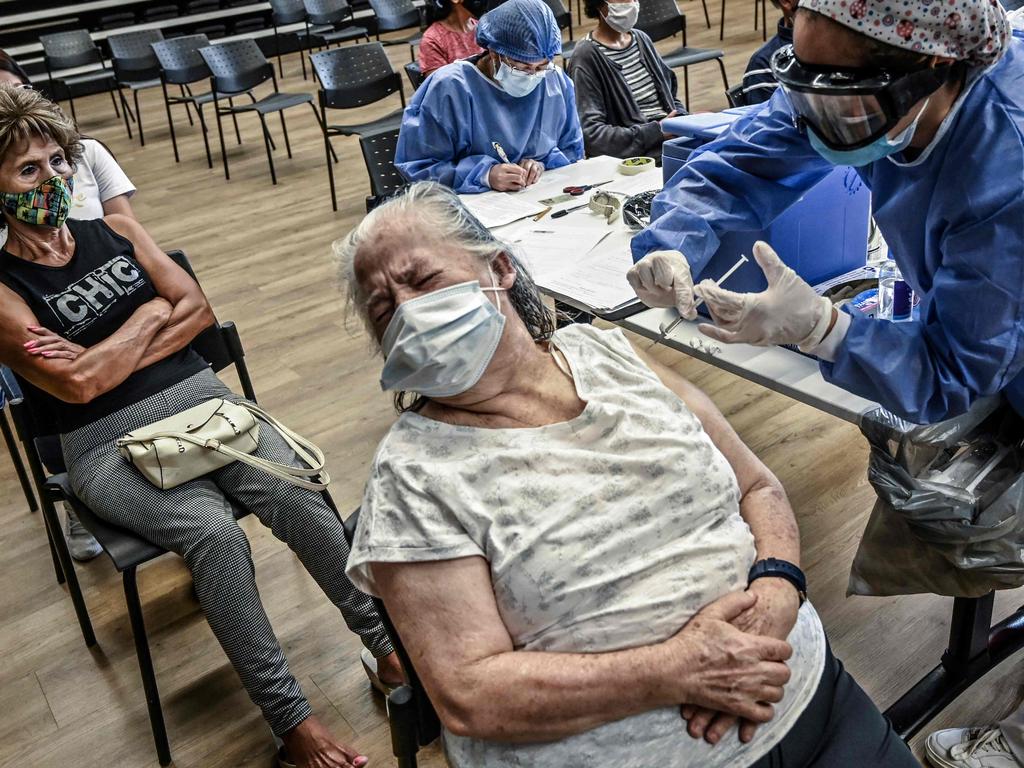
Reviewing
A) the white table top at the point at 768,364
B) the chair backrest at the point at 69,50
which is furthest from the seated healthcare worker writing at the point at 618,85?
the chair backrest at the point at 69,50

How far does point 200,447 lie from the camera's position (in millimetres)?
1867

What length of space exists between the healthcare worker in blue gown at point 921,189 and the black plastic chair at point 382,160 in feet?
6.66

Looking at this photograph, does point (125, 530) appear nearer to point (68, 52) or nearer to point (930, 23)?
point (930, 23)

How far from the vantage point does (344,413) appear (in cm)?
314

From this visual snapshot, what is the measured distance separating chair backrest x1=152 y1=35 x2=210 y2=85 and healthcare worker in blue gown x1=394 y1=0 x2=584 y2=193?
4.08 metres

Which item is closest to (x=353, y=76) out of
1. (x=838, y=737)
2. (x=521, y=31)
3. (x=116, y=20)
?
(x=521, y=31)

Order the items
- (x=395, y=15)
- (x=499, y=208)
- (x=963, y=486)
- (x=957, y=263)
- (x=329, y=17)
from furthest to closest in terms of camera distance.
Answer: (x=329, y=17), (x=395, y=15), (x=499, y=208), (x=963, y=486), (x=957, y=263)

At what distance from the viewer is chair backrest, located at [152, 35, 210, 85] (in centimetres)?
639

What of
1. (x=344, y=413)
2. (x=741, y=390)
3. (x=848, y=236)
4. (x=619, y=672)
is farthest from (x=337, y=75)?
(x=619, y=672)

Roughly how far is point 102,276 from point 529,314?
1212 mm

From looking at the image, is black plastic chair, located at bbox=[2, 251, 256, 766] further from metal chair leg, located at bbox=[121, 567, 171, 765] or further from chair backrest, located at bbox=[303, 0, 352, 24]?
chair backrest, located at bbox=[303, 0, 352, 24]

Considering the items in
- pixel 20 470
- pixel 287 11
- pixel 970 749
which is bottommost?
pixel 970 749

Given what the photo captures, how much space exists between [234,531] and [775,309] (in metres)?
1.18

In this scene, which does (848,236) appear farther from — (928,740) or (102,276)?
(102,276)
